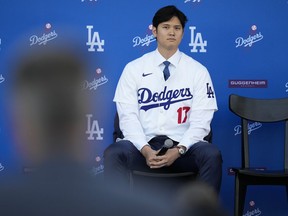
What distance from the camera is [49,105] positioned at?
1.70 ft

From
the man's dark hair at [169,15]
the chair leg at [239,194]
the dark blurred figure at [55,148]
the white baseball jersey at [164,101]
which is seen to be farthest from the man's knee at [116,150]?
the dark blurred figure at [55,148]

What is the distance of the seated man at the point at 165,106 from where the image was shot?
285cm

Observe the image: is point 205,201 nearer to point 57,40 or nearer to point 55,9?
point 57,40

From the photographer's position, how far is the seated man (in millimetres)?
2848

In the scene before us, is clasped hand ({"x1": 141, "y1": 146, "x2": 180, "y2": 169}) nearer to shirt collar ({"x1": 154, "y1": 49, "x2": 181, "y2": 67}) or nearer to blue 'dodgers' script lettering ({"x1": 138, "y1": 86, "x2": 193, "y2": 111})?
blue 'dodgers' script lettering ({"x1": 138, "y1": 86, "x2": 193, "y2": 111})

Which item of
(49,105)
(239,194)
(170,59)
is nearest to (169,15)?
(170,59)

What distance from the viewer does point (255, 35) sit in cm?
367

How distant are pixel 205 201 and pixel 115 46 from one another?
320cm

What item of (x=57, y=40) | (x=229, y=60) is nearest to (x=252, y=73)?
(x=229, y=60)

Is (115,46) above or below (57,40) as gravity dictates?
above

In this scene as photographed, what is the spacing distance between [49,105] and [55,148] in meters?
0.04

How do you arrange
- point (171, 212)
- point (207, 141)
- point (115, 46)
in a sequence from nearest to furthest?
point (171, 212) → point (207, 141) → point (115, 46)

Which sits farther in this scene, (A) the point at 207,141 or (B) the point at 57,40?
(A) the point at 207,141

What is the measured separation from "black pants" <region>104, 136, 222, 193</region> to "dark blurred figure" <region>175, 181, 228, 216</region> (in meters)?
2.22
